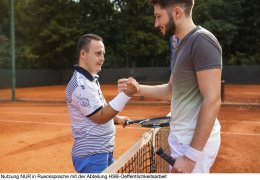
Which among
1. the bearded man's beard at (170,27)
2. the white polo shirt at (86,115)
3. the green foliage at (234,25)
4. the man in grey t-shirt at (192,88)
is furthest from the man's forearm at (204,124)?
the green foliage at (234,25)

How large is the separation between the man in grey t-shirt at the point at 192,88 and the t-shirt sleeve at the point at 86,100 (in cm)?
96

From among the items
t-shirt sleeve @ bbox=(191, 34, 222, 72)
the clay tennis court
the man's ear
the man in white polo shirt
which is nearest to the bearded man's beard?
t-shirt sleeve @ bbox=(191, 34, 222, 72)

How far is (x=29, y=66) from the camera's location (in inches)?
1569

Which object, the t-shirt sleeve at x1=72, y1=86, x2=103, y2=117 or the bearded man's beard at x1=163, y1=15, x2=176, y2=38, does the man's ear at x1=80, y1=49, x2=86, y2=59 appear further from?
the bearded man's beard at x1=163, y1=15, x2=176, y2=38

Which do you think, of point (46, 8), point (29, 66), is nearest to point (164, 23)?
point (29, 66)

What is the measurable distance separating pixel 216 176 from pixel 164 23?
3.71 ft

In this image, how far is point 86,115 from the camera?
339 centimetres

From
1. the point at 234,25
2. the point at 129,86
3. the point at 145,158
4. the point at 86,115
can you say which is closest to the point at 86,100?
the point at 86,115

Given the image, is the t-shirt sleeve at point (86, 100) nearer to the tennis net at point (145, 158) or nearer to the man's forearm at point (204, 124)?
the tennis net at point (145, 158)

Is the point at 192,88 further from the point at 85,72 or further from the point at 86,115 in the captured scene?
the point at 85,72

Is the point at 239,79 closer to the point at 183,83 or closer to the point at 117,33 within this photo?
the point at 117,33

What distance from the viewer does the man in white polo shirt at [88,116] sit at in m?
3.40

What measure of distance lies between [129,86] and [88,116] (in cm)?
47

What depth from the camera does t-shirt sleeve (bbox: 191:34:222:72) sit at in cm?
235
